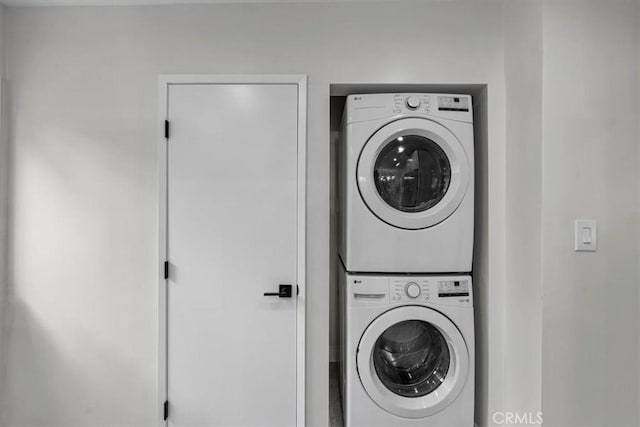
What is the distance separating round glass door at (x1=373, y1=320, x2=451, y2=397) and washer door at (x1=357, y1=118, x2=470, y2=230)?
570 millimetres

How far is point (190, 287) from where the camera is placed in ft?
6.46

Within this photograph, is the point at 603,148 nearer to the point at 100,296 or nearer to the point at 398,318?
the point at 398,318

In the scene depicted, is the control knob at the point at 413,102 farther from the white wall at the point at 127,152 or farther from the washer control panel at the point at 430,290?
the washer control panel at the point at 430,290

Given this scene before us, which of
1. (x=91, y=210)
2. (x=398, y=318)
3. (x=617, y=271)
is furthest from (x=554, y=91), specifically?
(x=91, y=210)

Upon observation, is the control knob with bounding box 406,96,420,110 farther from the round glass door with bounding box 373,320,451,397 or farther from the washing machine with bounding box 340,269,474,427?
the round glass door with bounding box 373,320,451,397

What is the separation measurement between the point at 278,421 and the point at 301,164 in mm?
1372

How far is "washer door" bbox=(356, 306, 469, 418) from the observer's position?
1879 mm

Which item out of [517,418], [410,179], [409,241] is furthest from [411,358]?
[410,179]

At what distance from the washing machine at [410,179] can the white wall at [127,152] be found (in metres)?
0.14

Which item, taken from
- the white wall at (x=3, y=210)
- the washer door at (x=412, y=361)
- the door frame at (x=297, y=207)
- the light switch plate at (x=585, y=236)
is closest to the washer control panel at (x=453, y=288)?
the washer door at (x=412, y=361)

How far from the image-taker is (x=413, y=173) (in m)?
1.93

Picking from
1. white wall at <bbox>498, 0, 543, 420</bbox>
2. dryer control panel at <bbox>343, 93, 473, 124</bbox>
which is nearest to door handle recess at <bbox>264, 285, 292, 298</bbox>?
dryer control panel at <bbox>343, 93, 473, 124</bbox>

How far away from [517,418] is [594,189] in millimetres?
1130

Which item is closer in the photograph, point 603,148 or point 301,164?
point 603,148
